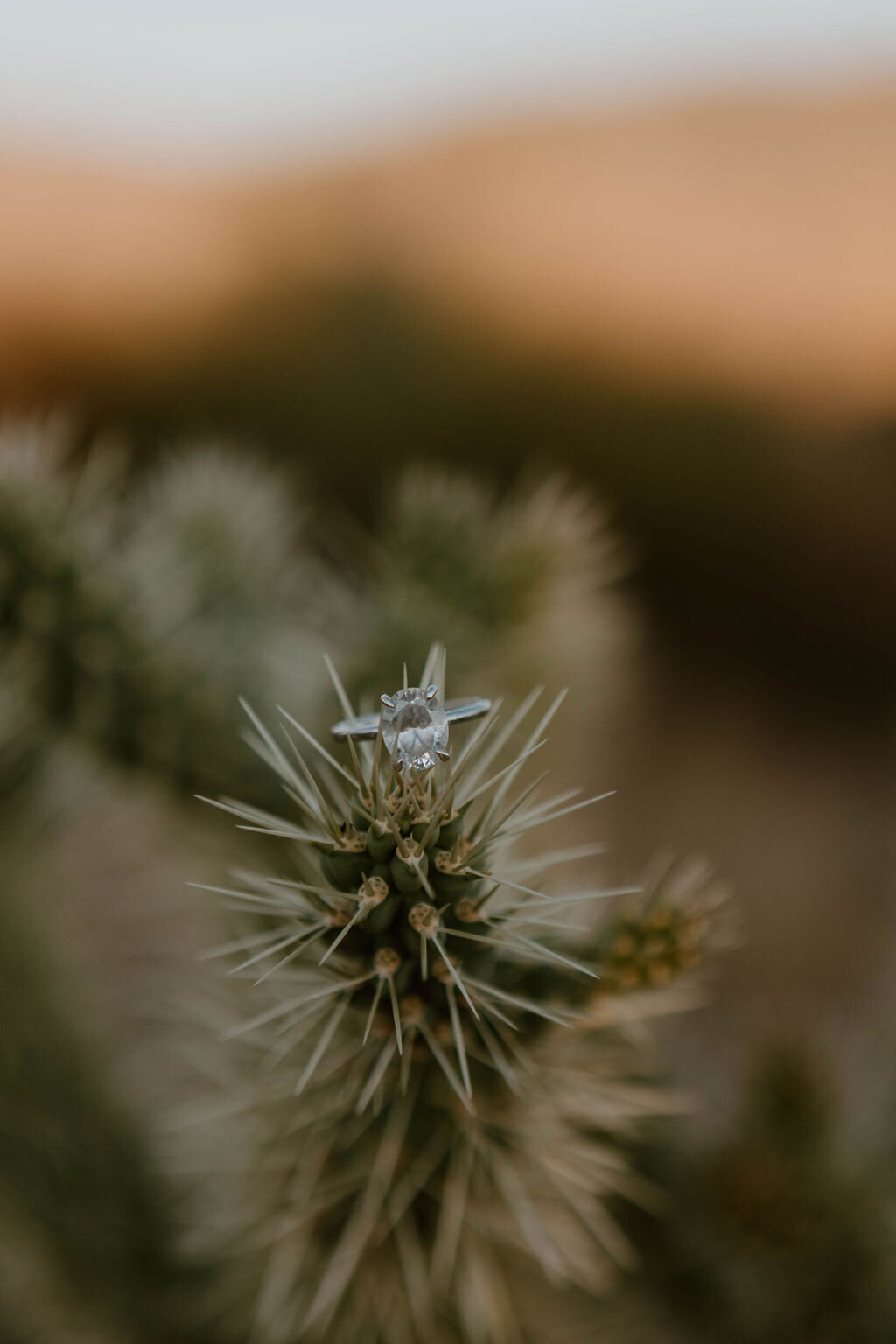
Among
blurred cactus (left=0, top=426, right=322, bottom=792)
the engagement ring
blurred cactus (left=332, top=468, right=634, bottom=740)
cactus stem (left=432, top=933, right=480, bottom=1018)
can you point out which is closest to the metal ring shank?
the engagement ring

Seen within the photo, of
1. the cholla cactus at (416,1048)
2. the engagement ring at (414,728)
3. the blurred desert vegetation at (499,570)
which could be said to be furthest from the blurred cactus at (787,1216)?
the engagement ring at (414,728)

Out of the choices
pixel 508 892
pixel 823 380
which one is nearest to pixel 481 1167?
pixel 508 892

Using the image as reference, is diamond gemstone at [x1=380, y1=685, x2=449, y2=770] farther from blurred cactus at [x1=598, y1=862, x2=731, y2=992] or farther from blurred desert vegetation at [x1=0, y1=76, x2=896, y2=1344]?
blurred desert vegetation at [x1=0, y1=76, x2=896, y2=1344]

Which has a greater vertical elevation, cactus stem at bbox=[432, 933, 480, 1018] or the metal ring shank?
the metal ring shank

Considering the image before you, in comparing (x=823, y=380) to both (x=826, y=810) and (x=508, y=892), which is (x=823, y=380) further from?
(x=508, y=892)

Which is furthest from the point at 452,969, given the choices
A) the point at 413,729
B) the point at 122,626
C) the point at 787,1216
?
the point at 787,1216
